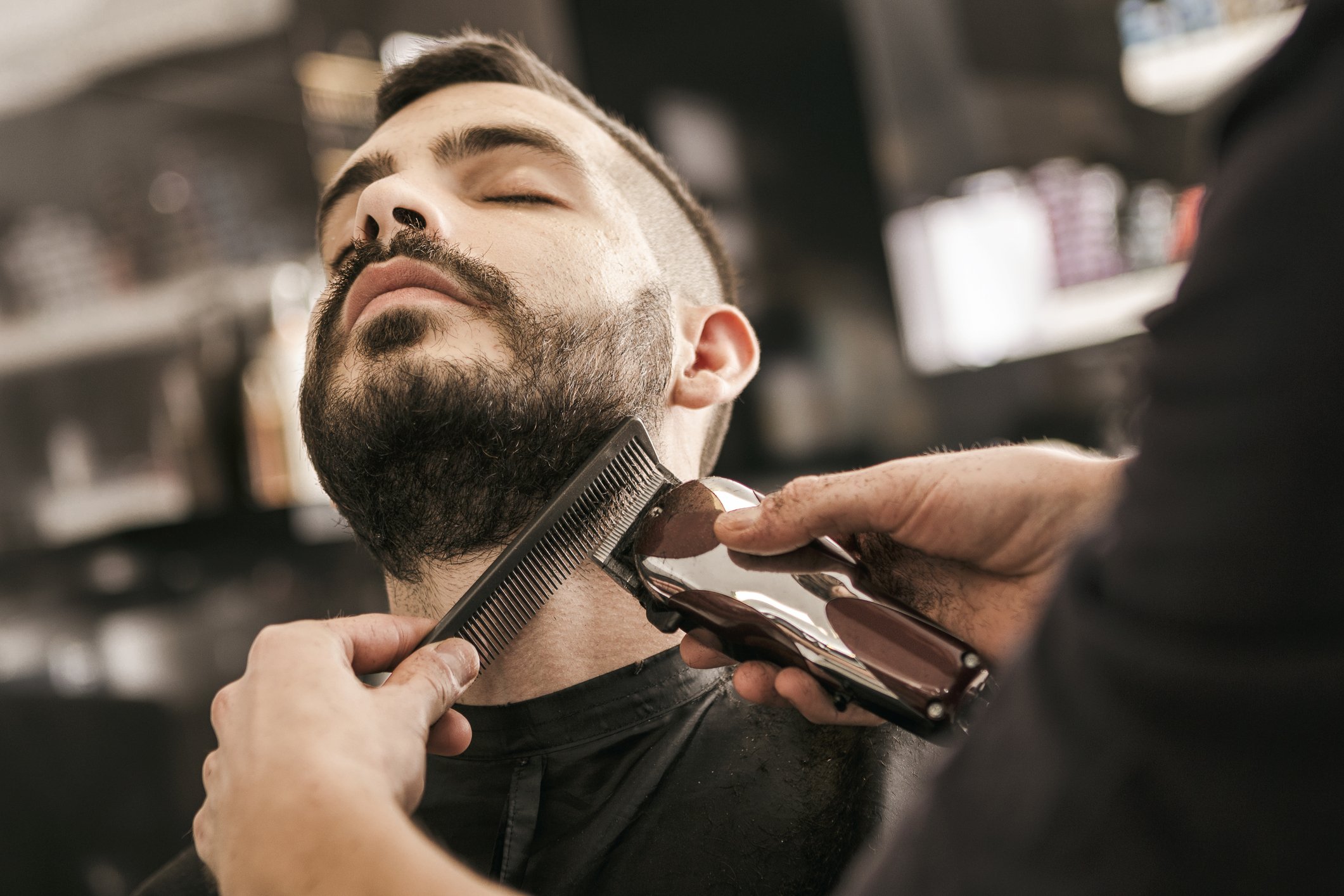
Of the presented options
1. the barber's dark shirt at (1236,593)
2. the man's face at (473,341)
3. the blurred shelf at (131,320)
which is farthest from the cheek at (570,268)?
the blurred shelf at (131,320)

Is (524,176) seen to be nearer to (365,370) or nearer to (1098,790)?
(365,370)

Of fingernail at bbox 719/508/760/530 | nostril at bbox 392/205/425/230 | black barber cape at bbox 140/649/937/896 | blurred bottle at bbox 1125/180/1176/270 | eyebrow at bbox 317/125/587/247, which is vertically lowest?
blurred bottle at bbox 1125/180/1176/270

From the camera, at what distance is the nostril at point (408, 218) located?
112cm

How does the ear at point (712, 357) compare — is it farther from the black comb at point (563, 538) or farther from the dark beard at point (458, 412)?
the black comb at point (563, 538)

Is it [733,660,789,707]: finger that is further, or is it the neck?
the neck

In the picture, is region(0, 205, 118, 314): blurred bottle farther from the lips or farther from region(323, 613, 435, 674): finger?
region(323, 613, 435, 674): finger

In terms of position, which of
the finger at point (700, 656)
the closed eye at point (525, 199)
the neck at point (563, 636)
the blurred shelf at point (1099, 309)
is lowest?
Answer: the blurred shelf at point (1099, 309)

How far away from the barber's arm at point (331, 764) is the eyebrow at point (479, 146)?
67 centimetres

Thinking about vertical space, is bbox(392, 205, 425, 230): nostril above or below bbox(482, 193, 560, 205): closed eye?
above

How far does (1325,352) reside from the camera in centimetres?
34

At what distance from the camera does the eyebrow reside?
48.9 inches

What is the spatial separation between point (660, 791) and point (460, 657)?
30 cm

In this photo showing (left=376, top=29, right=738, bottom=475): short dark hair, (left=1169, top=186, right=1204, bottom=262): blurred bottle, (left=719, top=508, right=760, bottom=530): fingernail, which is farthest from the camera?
(left=1169, top=186, right=1204, bottom=262): blurred bottle

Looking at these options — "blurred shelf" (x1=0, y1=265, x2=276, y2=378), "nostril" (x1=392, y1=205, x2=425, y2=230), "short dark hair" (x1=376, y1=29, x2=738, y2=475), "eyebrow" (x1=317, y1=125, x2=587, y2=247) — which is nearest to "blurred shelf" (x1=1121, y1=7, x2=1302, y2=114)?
"short dark hair" (x1=376, y1=29, x2=738, y2=475)
